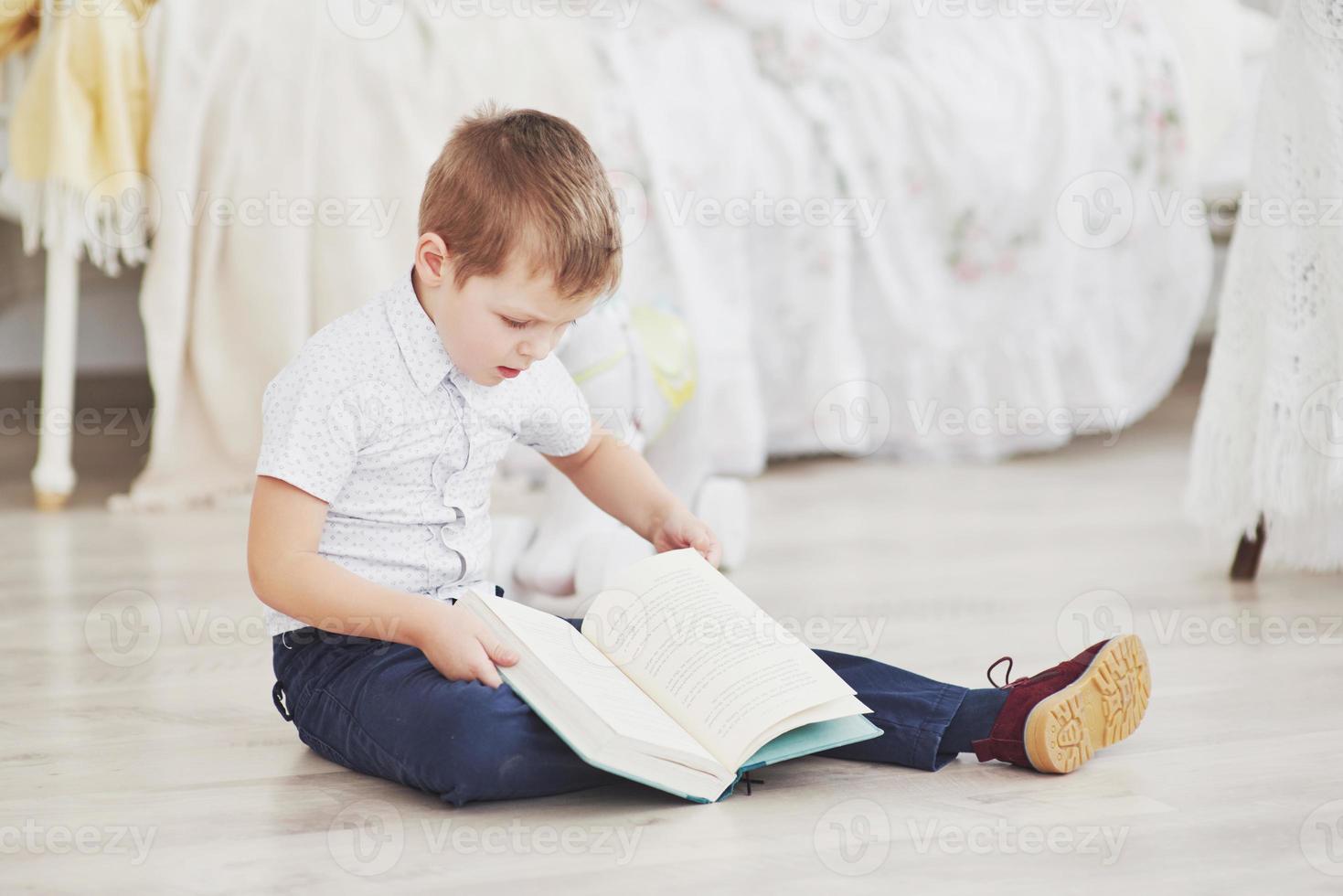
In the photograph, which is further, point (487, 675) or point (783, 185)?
point (783, 185)

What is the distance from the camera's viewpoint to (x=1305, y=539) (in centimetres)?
130

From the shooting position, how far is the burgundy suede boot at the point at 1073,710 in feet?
2.72

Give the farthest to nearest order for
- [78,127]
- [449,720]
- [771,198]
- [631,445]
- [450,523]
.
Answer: [771,198] < [78,127] < [631,445] < [450,523] < [449,720]

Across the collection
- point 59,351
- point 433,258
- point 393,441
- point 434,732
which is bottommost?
point 59,351

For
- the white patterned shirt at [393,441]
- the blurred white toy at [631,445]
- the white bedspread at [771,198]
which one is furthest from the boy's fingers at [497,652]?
the white bedspread at [771,198]

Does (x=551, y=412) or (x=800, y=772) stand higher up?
(x=551, y=412)

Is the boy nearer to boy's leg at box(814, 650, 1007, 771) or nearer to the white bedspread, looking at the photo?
boy's leg at box(814, 650, 1007, 771)

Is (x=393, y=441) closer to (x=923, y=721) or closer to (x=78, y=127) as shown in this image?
(x=923, y=721)

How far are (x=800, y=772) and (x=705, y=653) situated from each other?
10cm

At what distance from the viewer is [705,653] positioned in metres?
0.83

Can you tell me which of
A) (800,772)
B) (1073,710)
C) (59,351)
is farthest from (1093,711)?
(59,351)

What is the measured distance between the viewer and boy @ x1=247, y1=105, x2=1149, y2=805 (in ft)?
2.65

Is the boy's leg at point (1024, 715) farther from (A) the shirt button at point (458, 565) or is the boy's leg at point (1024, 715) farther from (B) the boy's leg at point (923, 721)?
(A) the shirt button at point (458, 565)

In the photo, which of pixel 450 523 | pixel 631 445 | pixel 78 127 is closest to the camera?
pixel 450 523
